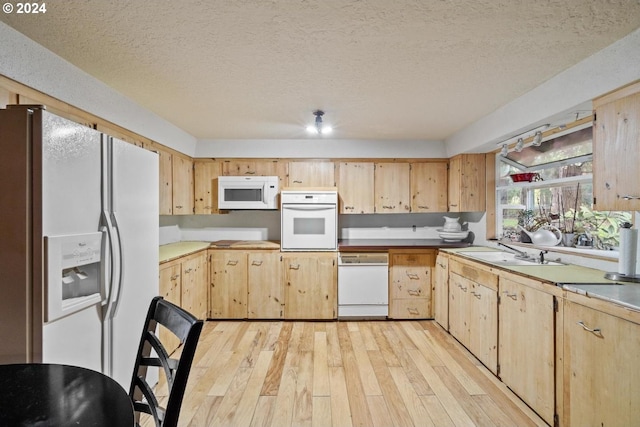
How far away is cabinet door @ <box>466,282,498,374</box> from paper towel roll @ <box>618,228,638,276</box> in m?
0.84

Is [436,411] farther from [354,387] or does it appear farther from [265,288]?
[265,288]

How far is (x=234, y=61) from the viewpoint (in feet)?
6.65

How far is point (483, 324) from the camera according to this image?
2.76m

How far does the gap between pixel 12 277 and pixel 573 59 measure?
3.15 metres

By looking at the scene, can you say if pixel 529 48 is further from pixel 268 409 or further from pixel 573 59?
pixel 268 409

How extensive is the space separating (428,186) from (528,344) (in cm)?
246

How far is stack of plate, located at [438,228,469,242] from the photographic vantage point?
4.14 meters

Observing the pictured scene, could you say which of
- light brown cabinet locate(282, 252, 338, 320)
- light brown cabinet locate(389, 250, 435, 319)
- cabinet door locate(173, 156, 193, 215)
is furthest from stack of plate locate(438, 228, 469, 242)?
cabinet door locate(173, 156, 193, 215)

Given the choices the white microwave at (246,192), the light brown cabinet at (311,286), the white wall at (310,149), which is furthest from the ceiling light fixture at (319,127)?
the light brown cabinet at (311,286)

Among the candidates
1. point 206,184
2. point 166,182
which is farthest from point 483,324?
point 206,184

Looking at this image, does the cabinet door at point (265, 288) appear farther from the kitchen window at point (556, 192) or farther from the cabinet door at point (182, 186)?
the kitchen window at point (556, 192)

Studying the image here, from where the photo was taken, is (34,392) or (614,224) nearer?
(34,392)

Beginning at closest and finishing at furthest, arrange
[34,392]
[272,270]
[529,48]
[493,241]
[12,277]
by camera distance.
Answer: [34,392]
[12,277]
[529,48]
[493,241]
[272,270]

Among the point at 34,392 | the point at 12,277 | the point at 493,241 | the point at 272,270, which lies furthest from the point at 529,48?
the point at 272,270
